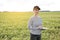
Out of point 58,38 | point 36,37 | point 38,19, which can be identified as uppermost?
point 38,19

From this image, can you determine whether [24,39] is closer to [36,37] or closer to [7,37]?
[7,37]

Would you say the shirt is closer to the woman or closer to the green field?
the woman

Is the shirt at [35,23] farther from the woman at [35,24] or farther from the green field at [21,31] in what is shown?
the green field at [21,31]

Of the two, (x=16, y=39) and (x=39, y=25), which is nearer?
(x=39, y=25)

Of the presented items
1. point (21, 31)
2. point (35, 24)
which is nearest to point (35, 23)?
point (35, 24)

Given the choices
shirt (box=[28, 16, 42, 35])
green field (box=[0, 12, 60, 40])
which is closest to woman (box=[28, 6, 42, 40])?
shirt (box=[28, 16, 42, 35])

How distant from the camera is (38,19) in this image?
6.36 metres

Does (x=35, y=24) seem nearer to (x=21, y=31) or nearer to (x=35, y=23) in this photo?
(x=35, y=23)

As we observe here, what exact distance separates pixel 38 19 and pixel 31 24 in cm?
24

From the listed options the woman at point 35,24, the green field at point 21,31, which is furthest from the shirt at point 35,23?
the green field at point 21,31
